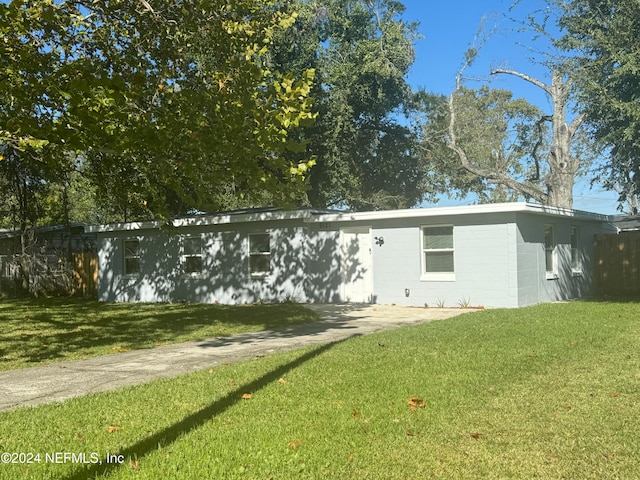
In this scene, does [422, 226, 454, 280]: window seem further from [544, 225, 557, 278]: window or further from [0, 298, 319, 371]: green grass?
[0, 298, 319, 371]: green grass

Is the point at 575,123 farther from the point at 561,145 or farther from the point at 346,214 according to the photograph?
the point at 346,214

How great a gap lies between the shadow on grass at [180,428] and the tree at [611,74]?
21.9 metres

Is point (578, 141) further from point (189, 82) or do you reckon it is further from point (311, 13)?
point (189, 82)

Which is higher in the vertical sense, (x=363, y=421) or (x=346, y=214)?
(x=346, y=214)

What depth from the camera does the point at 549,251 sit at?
18078 millimetres

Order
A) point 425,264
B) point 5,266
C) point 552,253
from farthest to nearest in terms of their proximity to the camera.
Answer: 1. point 5,266
2. point 552,253
3. point 425,264

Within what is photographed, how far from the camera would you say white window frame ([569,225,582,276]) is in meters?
19.5

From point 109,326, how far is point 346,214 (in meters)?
7.69

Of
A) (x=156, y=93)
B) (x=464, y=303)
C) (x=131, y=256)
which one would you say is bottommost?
(x=464, y=303)

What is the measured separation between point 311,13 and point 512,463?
26.6 meters

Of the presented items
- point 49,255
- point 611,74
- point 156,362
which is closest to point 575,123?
point 611,74

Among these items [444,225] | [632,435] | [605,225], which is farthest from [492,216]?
[632,435]

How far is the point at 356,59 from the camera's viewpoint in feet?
98.1

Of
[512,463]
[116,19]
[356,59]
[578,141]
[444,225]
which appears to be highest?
[356,59]
